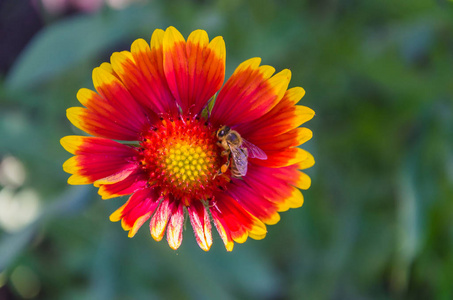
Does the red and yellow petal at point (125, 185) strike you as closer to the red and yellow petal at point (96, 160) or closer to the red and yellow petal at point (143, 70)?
the red and yellow petal at point (96, 160)

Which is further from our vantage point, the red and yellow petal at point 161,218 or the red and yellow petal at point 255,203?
the red and yellow petal at point 255,203

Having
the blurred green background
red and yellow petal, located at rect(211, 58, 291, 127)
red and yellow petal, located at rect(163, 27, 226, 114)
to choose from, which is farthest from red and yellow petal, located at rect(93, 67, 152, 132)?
the blurred green background

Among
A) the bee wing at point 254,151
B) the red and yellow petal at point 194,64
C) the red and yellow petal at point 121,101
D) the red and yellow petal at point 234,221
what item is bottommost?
the red and yellow petal at point 234,221

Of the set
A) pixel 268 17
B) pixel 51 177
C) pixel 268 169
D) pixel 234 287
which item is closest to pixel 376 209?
pixel 234 287

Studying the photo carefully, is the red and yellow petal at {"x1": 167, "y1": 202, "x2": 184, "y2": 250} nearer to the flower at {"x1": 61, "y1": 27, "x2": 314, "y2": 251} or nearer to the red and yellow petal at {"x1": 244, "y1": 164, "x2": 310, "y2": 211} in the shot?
the flower at {"x1": 61, "y1": 27, "x2": 314, "y2": 251}

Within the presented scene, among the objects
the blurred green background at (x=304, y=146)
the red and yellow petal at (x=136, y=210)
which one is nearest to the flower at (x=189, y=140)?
Result: the red and yellow petal at (x=136, y=210)

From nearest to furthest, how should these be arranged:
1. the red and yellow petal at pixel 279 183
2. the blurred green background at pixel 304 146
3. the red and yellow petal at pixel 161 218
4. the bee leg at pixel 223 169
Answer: the red and yellow petal at pixel 161 218 < the red and yellow petal at pixel 279 183 < the bee leg at pixel 223 169 < the blurred green background at pixel 304 146

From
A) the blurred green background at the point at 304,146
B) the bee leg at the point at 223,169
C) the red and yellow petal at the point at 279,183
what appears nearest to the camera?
the red and yellow petal at the point at 279,183

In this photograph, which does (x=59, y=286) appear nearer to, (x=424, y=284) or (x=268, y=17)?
(x=268, y=17)
